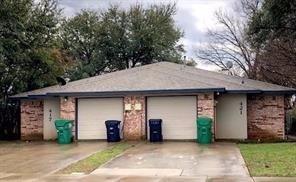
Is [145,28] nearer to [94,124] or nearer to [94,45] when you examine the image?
[94,45]

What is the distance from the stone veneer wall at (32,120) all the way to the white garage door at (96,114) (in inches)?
117

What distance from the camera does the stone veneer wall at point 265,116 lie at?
909 inches

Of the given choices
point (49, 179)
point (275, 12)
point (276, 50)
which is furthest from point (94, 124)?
point (276, 50)

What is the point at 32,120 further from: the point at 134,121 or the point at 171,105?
the point at 171,105

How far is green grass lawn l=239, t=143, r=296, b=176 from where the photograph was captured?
473 inches

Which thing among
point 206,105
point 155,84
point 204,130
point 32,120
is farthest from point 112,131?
point 32,120

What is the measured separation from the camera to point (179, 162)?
14492 mm

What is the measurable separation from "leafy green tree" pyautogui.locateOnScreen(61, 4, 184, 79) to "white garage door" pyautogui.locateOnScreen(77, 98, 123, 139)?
729 inches

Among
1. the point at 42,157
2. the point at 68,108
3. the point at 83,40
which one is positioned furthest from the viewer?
the point at 83,40

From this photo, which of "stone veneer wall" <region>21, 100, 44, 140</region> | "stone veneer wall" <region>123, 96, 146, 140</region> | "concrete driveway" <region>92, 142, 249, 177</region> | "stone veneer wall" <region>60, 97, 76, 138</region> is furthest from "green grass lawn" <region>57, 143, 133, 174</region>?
"stone veneer wall" <region>21, 100, 44, 140</region>

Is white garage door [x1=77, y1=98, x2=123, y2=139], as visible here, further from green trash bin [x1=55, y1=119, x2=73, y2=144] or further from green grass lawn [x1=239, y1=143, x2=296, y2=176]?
green grass lawn [x1=239, y1=143, x2=296, y2=176]

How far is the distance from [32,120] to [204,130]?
31.4ft

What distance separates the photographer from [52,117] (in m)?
24.7

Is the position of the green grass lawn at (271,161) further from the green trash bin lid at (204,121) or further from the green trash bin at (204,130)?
the green trash bin lid at (204,121)
